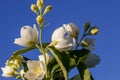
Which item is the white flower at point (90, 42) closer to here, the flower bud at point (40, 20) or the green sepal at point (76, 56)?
the green sepal at point (76, 56)

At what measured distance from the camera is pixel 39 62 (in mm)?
1865

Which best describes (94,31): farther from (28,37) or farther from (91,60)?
(28,37)

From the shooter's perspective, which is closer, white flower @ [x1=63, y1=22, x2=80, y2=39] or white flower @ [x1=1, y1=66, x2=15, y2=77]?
white flower @ [x1=63, y1=22, x2=80, y2=39]

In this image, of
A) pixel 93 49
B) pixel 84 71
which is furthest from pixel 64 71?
pixel 93 49

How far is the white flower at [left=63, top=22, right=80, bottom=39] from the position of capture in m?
1.89

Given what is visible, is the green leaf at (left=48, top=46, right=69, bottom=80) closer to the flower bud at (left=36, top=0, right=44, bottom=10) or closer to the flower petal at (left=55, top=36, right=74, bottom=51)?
the flower petal at (left=55, top=36, right=74, bottom=51)

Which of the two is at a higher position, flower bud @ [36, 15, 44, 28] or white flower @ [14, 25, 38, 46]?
flower bud @ [36, 15, 44, 28]

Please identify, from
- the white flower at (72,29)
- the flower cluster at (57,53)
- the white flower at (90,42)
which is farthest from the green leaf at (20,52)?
the white flower at (90,42)

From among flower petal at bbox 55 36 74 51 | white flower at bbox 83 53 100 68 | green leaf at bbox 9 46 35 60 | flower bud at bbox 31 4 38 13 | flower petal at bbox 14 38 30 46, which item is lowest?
white flower at bbox 83 53 100 68

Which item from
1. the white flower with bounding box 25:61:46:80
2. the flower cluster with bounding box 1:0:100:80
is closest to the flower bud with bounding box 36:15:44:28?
the flower cluster with bounding box 1:0:100:80

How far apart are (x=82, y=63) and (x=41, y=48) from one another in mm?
269

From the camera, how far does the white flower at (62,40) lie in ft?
6.02

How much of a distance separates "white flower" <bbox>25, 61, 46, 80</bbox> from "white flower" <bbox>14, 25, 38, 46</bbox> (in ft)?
0.41

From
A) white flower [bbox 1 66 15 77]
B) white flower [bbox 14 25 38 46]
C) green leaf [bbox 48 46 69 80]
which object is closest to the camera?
green leaf [bbox 48 46 69 80]
